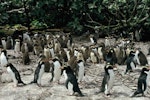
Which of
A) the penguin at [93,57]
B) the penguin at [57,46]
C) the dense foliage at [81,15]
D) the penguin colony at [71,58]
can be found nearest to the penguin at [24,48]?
the penguin colony at [71,58]

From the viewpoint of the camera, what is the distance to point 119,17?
19.6 m

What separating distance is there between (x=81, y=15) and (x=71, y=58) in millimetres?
7043

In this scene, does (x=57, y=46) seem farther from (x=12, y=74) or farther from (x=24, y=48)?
(x=12, y=74)

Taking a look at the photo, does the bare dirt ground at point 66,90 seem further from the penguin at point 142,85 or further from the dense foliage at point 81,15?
the dense foliage at point 81,15

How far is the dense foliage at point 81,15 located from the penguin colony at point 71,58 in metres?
1.35

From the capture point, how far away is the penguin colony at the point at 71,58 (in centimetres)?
1233

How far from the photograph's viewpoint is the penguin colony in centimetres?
1233

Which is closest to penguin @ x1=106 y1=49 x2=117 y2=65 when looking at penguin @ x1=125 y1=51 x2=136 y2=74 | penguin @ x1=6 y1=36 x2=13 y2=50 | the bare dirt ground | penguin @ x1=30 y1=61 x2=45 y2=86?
the bare dirt ground

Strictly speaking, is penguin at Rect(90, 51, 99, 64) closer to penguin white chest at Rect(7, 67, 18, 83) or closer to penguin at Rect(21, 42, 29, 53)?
penguin at Rect(21, 42, 29, 53)

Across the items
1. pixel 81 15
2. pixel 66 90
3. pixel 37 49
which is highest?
pixel 81 15

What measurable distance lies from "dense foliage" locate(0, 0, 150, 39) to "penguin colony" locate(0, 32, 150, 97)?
135 cm

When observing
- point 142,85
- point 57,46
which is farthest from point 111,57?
point 142,85

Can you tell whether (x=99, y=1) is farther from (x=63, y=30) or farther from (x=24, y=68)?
(x=24, y=68)

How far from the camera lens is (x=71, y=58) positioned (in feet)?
48.3
